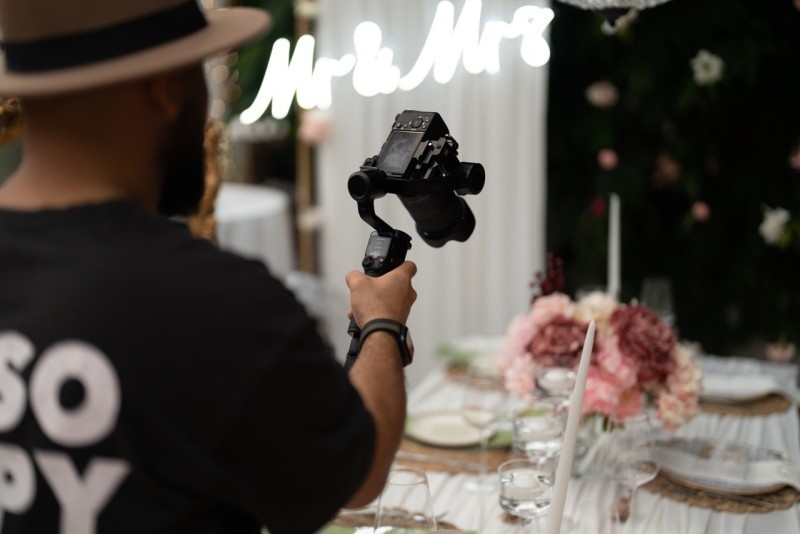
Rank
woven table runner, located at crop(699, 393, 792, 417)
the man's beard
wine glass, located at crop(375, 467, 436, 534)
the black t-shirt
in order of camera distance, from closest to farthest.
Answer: the black t-shirt < the man's beard < wine glass, located at crop(375, 467, 436, 534) < woven table runner, located at crop(699, 393, 792, 417)

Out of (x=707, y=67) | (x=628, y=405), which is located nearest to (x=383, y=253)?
(x=628, y=405)

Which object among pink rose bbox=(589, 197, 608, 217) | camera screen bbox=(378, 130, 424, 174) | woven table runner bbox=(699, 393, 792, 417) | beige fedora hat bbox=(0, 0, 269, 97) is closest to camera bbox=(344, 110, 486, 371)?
camera screen bbox=(378, 130, 424, 174)

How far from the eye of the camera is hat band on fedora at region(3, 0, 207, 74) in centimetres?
88

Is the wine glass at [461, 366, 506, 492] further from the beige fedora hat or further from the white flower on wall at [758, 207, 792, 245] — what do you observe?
the white flower on wall at [758, 207, 792, 245]

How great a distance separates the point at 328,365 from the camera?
0.89 metres

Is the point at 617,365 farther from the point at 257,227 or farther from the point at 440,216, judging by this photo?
the point at 257,227

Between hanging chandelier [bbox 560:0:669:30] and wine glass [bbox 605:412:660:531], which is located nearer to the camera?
wine glass [bbox 605:412:660:531]

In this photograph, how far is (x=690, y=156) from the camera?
340 cm

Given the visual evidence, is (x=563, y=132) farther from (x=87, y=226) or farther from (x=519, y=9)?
(x=87, y=226)

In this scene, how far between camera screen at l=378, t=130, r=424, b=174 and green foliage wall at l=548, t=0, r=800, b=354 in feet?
7.54

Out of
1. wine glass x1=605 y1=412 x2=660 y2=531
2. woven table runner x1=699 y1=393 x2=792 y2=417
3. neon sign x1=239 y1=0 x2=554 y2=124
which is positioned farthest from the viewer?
neon sign x1=239 y1=0 x2=554 y2=124

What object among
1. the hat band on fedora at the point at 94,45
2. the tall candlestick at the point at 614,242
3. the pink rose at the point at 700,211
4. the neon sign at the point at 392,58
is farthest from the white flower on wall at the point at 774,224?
the hat band on fedora at the point at 94,45

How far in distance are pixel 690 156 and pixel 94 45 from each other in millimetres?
2890

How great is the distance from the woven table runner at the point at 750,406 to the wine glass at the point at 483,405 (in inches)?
18.0
